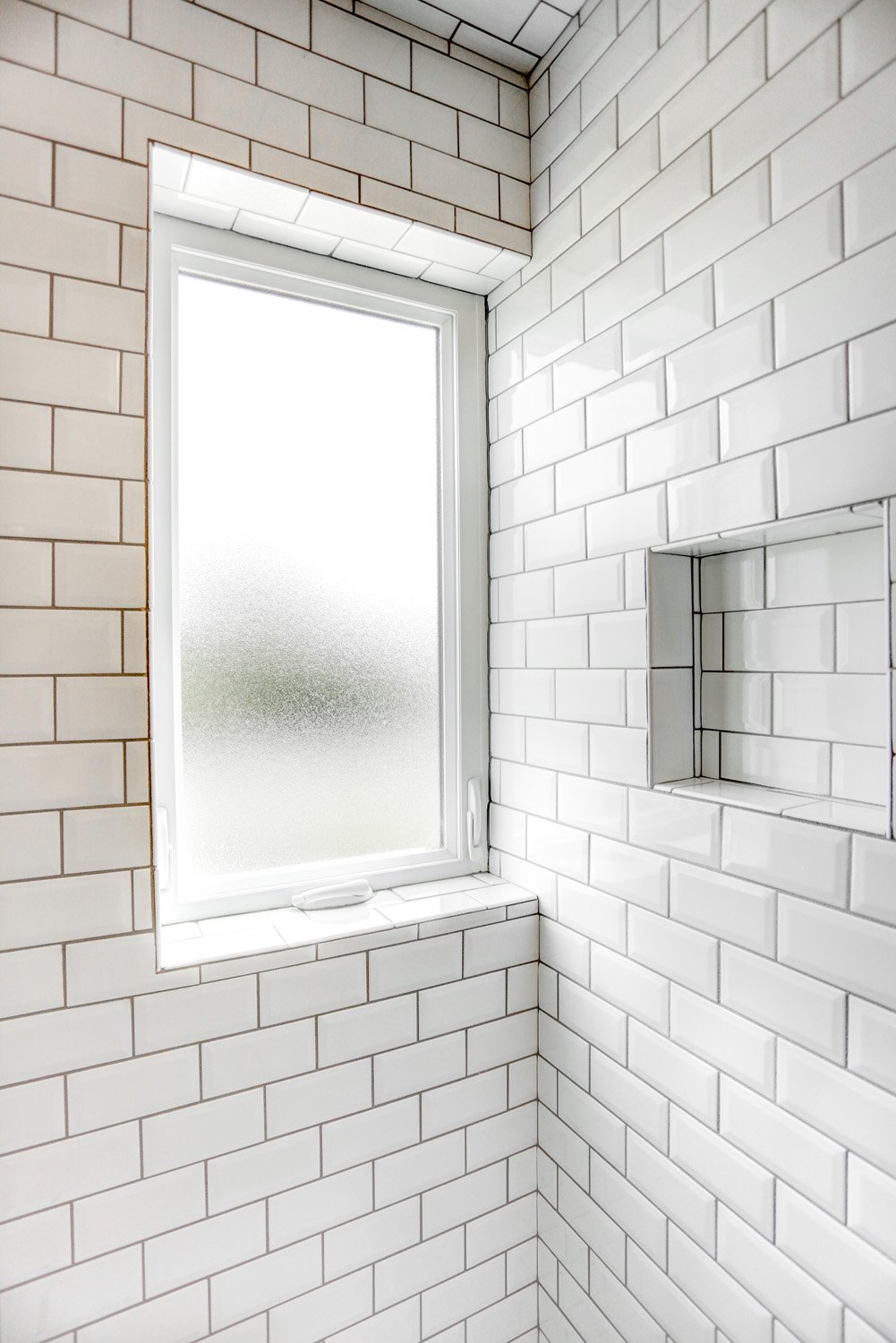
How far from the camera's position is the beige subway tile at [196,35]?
1.02m

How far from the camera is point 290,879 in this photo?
4.24 feet

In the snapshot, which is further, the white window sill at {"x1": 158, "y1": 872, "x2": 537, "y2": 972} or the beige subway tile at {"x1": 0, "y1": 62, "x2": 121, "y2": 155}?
the white window sill at {"x1": 158, "y1": 872, "x2": 537, "y2": 972}

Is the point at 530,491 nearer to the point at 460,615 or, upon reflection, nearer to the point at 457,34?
the point at 460,615

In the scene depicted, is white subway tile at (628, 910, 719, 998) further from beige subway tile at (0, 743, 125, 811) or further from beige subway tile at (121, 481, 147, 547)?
beige subway tile at (121, 481, 147, 547)

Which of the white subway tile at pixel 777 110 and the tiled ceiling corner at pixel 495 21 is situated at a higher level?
the tiled ceiling corner at pixel 495 21

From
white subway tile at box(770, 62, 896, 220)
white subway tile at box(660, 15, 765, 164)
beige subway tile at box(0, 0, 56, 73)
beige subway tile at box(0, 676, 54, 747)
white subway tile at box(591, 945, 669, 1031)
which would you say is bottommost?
white subway tile at box(591, 945, 669, 1031)

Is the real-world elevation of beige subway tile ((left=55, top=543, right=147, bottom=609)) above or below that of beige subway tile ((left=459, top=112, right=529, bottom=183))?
below

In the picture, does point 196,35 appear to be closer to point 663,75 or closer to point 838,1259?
point 663,75

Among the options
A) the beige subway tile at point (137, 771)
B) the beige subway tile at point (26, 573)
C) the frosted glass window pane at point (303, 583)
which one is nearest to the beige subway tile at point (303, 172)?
the frosted glass window pane at point (303, 583)

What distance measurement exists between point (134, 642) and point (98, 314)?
460 millimetres

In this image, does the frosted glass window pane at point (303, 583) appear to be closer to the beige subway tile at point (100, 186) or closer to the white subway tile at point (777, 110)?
the beige subway tile at point (100, 186)

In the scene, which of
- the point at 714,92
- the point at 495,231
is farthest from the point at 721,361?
the point at 495,231

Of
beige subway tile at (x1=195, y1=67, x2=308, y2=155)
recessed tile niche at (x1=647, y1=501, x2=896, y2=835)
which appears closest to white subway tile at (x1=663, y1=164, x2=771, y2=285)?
recessed tile niche at (x1=647, y1=501, x2=896, y2=835)

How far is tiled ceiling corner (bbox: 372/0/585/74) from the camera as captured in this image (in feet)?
3.88
